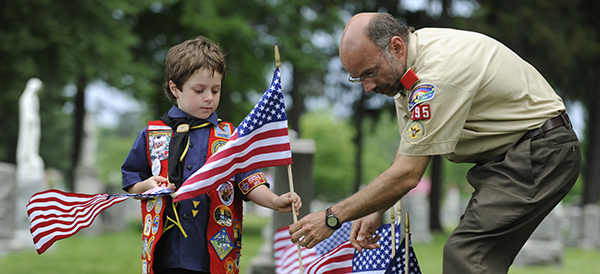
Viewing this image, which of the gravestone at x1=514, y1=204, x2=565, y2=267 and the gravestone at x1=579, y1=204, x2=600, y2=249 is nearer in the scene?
the gravestone at x1=514, y1=204, x2=565, y2=267

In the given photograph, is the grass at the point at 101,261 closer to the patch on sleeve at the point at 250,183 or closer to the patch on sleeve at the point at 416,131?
the patch on sleeve at the point at 250,183

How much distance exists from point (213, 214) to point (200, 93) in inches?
26.4

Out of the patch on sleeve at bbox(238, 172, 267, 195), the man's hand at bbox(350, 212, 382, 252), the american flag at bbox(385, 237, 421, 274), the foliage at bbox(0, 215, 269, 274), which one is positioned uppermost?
the patch on sleeve at bbox(238, 172, 267, 195)

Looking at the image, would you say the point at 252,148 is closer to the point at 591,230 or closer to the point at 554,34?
the point at 554,34

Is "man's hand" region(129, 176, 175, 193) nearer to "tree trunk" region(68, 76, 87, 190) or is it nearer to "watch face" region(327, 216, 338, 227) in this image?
"watch face" region(327, 216, 338, 227)

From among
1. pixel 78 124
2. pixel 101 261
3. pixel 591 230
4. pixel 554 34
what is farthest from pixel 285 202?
pixel 78 124

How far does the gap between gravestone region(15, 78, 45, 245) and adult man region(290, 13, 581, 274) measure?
445 inches

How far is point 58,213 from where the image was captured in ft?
11.5

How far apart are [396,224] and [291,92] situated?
2391cm

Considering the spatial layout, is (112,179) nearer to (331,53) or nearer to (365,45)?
(331,53)

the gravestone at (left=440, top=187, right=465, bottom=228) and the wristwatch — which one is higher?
the wristwatch

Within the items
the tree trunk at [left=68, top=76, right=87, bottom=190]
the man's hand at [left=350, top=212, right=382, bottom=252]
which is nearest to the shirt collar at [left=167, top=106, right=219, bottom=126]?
the man's hand at [left=350, top=212, right=382, bottom=252]

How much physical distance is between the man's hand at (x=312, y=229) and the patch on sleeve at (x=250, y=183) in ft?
1.08

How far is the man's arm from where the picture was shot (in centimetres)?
325
